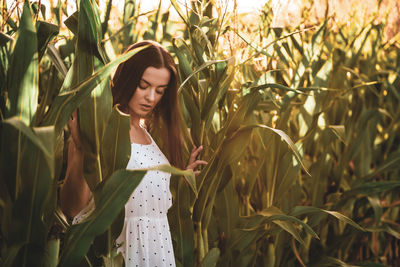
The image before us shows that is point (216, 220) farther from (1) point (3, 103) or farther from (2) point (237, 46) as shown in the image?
(1) point (3, 103)

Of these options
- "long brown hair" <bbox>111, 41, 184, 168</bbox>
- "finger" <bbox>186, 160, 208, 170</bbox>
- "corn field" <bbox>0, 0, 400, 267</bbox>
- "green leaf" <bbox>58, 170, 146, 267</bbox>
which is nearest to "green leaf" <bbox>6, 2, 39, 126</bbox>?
"corn field" <bbox>0, 0, 400, 267</bbox>

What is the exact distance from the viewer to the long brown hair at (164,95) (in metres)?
0.81

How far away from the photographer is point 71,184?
736 mm

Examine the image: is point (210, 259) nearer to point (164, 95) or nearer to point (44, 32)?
point (164, 95)

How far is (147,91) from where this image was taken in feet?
2.65

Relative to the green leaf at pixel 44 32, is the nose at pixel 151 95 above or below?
below

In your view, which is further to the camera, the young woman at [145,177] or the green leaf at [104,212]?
the young woman at [145,177]

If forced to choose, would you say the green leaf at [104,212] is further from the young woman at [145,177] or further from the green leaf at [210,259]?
the green leaf at [210,259]

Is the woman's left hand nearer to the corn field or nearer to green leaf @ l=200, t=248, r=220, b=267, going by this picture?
the corn field

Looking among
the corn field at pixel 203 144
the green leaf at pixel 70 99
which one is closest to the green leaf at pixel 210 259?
the corn field at pixel 203 144

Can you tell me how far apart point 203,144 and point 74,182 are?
27cm

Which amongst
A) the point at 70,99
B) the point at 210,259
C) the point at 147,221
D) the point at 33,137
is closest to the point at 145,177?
the point at 147,221

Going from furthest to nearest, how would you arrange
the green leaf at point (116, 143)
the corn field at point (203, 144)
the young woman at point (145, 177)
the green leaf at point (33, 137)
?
the young woman at point (145, 177) → the green leaf at point (116, 143) → the corn field at point (203, 144) → the green leaf at point (33, 137)

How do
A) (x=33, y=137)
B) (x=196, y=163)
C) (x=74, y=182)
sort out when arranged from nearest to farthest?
(x=33, y=137), (x=74, y=182), (x=196, y=163)
